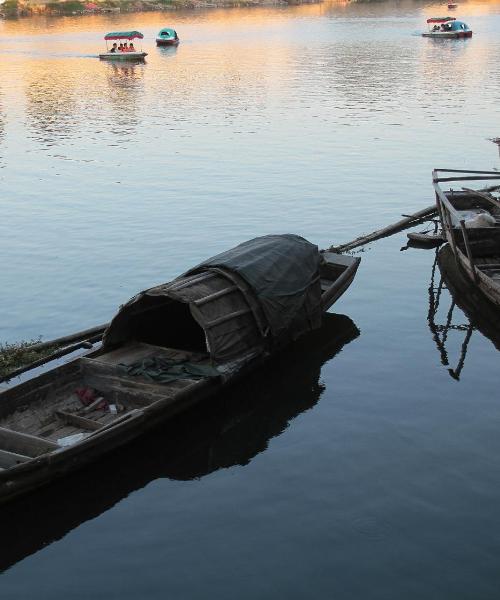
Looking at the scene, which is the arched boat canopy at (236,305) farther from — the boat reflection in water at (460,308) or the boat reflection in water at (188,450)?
the boat reflection in water at (460,308)

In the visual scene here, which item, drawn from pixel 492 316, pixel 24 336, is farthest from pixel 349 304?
pixel 24 336

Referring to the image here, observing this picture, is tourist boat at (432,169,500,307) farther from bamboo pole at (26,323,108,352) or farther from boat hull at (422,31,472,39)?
boat hull at (422,31,472,39)

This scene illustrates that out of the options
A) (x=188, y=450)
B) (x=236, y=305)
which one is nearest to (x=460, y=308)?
(x=236, y=305)

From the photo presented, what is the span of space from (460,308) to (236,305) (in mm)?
7939

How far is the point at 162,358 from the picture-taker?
16.9 m

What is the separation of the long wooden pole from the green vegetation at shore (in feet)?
33.3

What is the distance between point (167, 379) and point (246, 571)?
4.86 m

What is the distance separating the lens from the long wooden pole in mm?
26578

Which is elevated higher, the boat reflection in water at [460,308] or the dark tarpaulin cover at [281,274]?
the dark tarpaulin cover at [281,274]

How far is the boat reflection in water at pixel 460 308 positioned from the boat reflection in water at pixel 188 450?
2.68m

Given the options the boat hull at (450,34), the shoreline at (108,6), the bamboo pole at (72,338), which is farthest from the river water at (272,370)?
the shoreline at (108,6)

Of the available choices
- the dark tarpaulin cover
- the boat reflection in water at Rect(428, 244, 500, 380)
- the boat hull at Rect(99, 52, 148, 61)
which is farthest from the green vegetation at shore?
the boat hull at Rect(99, 52, 148, 61)

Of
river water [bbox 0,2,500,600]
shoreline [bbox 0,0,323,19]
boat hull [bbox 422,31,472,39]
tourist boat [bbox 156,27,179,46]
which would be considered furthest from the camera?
shoreline [bbox 0,0,323,19]

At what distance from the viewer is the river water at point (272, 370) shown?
12281 mm
